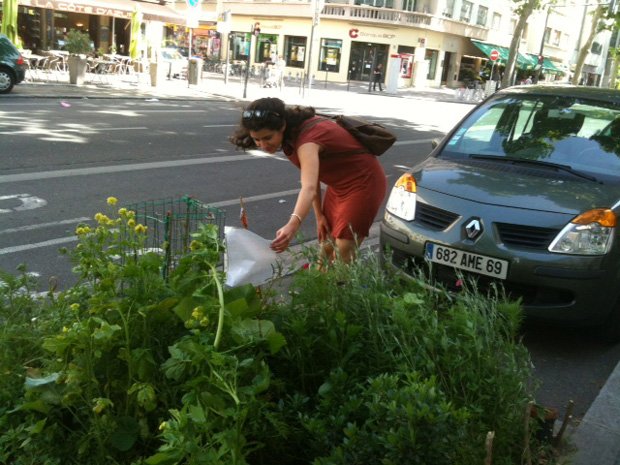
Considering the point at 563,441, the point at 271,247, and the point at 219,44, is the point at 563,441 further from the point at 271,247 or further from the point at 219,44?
the point at 219,44

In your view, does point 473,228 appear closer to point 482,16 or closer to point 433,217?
point 433,217

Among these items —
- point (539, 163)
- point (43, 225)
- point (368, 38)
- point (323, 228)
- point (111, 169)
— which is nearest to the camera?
point (323, 228)

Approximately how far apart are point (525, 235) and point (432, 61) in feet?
169

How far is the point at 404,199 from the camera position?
15.2 feet

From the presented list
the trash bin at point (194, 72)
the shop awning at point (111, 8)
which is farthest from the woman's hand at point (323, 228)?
the trash bin at point (194, 72)

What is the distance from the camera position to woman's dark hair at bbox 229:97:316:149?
3402 millimetres

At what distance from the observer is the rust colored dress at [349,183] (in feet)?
12.5

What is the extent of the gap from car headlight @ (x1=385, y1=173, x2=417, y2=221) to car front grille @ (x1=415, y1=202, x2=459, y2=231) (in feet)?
0.20

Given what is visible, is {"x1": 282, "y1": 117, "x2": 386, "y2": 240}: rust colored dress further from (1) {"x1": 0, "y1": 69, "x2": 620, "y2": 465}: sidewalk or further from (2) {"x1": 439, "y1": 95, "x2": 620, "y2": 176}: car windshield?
(1) {"x1": 0, "y1": 69, "x2": 620, "y2": 465}: sidewalk

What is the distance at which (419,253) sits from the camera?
433cm

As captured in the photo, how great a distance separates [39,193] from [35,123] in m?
6.00

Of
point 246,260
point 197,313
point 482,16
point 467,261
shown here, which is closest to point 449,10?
point 482,16

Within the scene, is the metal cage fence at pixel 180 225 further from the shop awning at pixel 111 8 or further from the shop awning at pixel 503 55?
the shop awning at pixel 503 55

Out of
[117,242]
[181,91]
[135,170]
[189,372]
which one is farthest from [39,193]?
[181,91]
